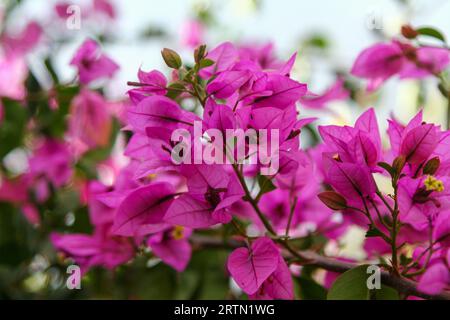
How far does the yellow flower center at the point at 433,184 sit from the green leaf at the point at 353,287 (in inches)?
3.9

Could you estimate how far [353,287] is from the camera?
0.55 m

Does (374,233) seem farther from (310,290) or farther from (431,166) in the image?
(310,290)

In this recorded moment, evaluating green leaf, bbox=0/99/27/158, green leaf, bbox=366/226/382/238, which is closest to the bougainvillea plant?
green leaf, bbox=366/226/382/238

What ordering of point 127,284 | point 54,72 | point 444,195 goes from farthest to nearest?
point 54,72 → point 127,284 → point 444,195

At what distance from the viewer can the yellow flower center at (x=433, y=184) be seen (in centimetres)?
50

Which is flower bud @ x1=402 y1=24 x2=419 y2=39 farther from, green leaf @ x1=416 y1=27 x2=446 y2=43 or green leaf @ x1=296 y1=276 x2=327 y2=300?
green leaf @ x1=296 y1=276 x2=327 y2=300

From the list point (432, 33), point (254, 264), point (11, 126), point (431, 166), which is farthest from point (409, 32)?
point (11, 126)

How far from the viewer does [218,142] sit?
53 centimetres

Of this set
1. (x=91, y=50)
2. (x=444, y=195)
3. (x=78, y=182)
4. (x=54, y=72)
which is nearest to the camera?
(x=444, y=195)

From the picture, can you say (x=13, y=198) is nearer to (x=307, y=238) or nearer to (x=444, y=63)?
(x=307, y=238)

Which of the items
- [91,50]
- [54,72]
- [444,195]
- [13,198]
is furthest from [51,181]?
[444,195]

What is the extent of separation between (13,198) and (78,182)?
13 cm

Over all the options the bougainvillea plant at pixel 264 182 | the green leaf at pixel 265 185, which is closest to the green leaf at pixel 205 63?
the bougainvillea plant at pixel 264 182

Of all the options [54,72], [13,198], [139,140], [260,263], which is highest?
[54,72]
